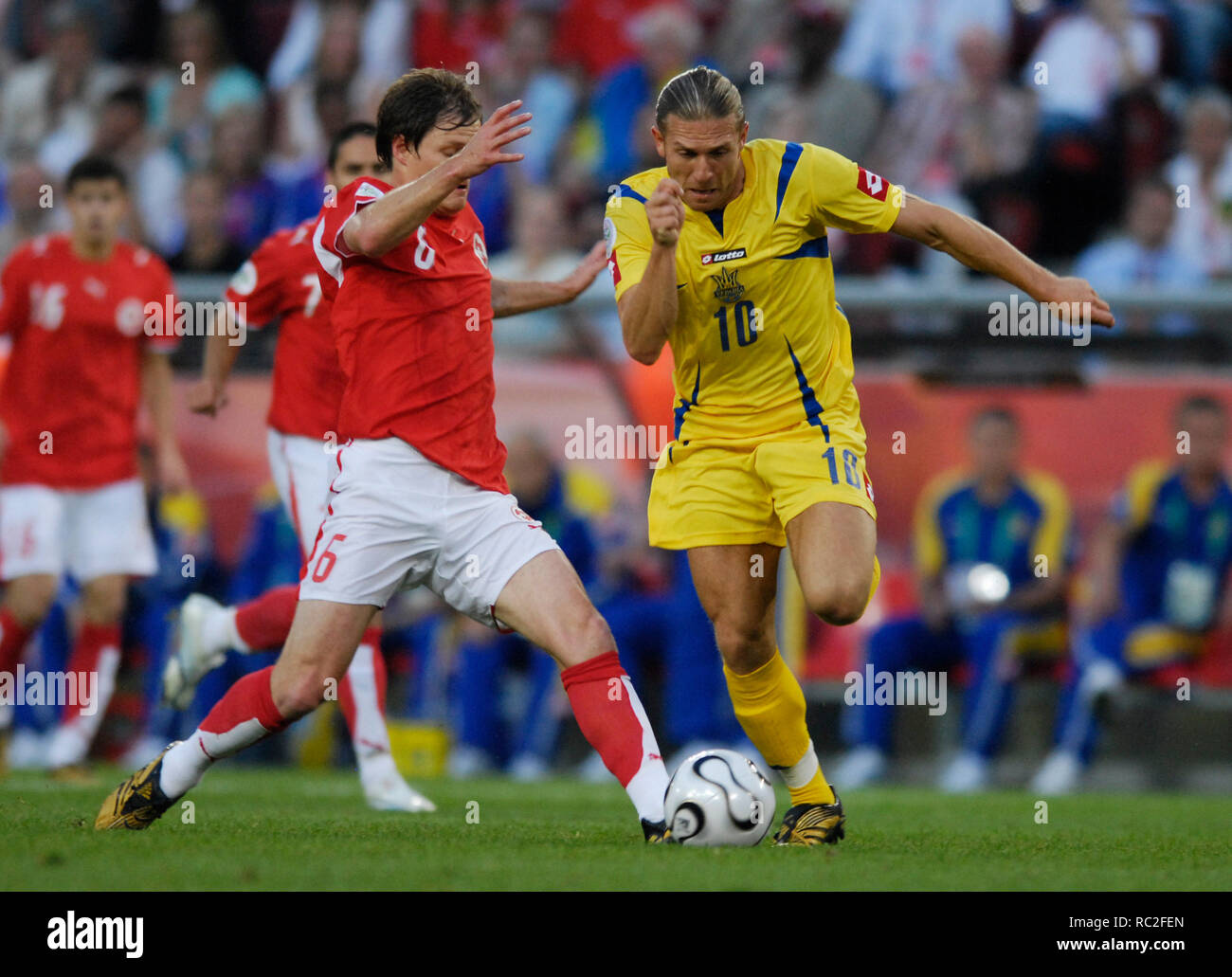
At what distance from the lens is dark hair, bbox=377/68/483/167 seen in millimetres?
5609

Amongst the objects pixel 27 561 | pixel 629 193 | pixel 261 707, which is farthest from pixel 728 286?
pixel 27 561

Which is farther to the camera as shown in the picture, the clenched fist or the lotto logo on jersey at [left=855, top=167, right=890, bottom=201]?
the lotto logo on jersey at [left=855, top=167, right=890, bottom=201]

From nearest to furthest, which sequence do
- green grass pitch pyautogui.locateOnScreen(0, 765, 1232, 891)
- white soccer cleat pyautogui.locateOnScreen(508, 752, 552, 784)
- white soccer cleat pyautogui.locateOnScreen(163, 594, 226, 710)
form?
1. green grass pitch pyautogui.locateOnScreen(0, 765, 1232, 891)
2. white soccer cleat pyautogui.locateOnScreen(163, 594, 226, 710)
3. white soccer cleat pyautogui.locateOnScreen(508, 752, 552, 784)

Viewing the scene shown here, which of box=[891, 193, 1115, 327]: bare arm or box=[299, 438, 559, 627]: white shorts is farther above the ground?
box=[891, 193, 1115, 327]: bare arm

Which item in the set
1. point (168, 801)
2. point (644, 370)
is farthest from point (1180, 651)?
point (168, 801)

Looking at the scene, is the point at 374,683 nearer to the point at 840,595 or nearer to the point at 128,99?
the point at 840,595

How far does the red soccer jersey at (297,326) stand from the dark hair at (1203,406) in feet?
18.3

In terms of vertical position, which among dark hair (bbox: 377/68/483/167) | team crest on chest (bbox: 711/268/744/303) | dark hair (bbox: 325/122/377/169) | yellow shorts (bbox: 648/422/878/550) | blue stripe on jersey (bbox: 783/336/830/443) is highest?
dark hair (bbox: 325/122/377/169)

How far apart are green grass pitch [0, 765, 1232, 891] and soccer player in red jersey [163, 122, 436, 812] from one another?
43 centimetres

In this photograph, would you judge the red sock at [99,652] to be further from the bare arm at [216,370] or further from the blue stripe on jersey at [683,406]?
the blue stripe on jersey at [683,406]

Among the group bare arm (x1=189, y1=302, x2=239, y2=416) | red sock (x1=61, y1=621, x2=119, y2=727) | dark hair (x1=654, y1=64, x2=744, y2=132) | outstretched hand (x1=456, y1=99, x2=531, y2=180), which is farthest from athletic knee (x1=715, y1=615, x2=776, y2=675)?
red sock (x1=61, y1=621, x2=119, y2=727)

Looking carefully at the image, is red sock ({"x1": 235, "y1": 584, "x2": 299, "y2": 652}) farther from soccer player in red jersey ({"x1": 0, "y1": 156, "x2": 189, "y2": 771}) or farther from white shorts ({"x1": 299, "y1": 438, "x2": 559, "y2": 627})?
white shorts ({"x1": 299, "y1": 438, "x2": 559, "y2": 627})

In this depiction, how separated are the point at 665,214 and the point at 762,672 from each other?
5.63 feet

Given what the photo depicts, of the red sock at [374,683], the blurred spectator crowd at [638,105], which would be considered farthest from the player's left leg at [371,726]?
the blurred spectator crowd at [638,105]
